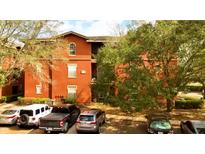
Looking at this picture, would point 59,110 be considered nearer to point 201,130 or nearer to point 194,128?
point 194,128

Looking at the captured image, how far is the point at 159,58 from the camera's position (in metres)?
13.0

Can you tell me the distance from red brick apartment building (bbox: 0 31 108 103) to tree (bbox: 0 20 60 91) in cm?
254

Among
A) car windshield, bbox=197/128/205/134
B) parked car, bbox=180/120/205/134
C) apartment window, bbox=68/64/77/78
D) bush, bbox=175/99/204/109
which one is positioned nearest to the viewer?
car windshield, bbox=197/128/205/134

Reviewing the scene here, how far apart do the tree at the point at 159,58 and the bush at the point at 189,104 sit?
5.03m

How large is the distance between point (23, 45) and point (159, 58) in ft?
22.6

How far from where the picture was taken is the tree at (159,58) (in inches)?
476

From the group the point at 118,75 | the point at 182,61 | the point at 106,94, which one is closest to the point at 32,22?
the point at 118,75

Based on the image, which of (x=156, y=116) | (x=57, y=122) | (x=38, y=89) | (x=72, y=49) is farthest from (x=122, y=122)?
(x=72, y=49)

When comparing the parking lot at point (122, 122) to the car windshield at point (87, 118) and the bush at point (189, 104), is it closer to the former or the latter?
the bush at point (189, 104)

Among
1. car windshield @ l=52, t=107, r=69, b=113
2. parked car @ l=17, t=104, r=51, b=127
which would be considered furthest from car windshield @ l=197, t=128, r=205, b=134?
parked car @ l=17, t=104, r=51, b=127

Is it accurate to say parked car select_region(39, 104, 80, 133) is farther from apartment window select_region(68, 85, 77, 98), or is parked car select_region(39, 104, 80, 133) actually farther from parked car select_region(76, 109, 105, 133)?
apartment window select_region(68, 85, 77, 98)

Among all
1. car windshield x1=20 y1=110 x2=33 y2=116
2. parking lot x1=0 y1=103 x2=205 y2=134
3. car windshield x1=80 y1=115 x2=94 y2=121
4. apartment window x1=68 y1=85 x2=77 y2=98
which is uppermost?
apartment window x1=68 y1=85 x2=77 y2=98

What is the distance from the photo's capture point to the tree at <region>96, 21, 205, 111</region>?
1208 centimetres

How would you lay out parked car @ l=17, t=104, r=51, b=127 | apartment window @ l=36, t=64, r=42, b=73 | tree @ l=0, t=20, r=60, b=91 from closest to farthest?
1. tree @ l=0, t=20, r=60, b=91
2. apartment window @ l=36, t=64, r=42, b=73
3. parked car @ l=17, t=104, r=51, b=127
